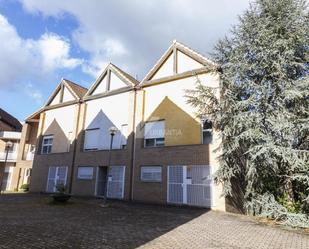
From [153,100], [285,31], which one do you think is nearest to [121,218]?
[153,100]

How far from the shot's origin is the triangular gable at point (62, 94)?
26.3 m

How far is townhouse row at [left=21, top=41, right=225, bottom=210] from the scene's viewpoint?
1733 centimetres

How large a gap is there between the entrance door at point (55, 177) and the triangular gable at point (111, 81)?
282 inches

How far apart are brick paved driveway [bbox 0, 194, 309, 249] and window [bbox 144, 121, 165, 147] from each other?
733 cm

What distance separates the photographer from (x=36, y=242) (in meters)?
7.39

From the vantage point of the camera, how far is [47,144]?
87.8 ft

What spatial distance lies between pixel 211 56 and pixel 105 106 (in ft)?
33.4

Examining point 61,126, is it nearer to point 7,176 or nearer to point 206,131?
point 206,131

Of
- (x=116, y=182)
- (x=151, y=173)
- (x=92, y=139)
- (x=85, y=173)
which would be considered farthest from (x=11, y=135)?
(x=151, y=173)

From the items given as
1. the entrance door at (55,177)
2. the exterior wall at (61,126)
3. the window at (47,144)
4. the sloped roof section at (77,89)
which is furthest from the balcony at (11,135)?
the entrance door at (55,177)

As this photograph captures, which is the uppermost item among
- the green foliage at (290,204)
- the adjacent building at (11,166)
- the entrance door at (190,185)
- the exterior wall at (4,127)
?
the exterior wall at (4,127)

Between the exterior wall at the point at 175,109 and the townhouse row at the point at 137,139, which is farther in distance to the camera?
the exterior wall at the point at 175,109

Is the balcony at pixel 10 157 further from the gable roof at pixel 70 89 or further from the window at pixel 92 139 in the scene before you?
the window at pixel 92 139

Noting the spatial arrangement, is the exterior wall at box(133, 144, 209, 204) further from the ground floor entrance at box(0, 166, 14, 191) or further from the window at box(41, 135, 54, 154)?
the ground floor entrance at box(0, 166, 14, 191)
